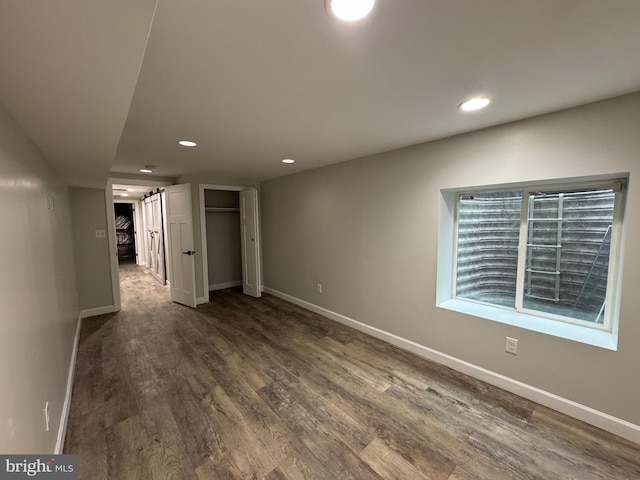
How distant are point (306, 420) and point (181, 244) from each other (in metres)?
3.55

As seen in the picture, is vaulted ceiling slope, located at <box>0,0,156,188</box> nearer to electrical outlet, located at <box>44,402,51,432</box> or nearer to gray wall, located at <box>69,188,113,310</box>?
electrical outlet, located at <box>44,402,51,432</box>

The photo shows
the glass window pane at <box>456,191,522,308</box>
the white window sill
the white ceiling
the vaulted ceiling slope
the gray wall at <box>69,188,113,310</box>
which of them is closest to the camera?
the vaulted ceiling slope

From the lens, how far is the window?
6.34 ft

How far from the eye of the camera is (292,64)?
128 centimetres

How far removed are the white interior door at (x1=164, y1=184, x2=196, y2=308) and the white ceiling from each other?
81.0 inches

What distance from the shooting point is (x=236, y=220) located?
569cm

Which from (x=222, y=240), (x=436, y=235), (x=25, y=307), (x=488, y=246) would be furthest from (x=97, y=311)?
(x=488, y=246)

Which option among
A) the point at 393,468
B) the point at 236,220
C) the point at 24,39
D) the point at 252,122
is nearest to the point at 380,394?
the point at 393,468

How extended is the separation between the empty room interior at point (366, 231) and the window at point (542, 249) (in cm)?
2

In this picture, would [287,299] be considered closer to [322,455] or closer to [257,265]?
[257,265]

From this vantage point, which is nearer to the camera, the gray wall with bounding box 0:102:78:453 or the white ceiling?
the white ceiling

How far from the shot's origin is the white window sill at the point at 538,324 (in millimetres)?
1859

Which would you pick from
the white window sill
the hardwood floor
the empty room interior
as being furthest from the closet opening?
the white window sill

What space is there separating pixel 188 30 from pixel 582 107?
239 centimetres
